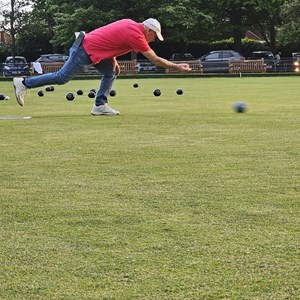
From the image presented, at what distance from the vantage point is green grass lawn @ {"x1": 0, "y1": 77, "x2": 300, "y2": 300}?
9.91ft

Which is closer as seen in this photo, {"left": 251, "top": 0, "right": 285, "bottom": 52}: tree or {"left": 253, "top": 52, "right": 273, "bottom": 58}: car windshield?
{"left": 251, "top": 0, "right": 285, "bottom": 52}: tree

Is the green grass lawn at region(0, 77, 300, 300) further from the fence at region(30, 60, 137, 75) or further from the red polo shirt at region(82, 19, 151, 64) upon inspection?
the fence at region(30, 60, 137, 75)

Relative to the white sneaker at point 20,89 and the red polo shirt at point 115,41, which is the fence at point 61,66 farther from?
the red polo shirt at point 115,41

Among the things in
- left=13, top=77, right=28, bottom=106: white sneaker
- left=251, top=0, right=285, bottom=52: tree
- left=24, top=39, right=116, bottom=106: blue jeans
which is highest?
left=251, top=0, right=285, bottom=52: tree

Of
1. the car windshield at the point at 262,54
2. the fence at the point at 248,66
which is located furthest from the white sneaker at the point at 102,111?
the car windshield at the point at 262,54

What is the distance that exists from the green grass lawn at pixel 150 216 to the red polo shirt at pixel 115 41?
7.35ft

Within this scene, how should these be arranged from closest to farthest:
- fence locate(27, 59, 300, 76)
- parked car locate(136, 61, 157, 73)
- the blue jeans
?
1. the blue jeans
2. fence locate(27, 59, 300, 76)
3. parked car locate(136, 61, 157, 73)

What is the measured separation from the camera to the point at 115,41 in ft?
33.8

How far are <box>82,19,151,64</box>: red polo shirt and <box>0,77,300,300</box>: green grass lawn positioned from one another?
2.24 metres

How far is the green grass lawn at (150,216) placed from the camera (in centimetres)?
302

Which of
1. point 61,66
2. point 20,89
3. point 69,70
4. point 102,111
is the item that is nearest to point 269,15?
point 61,66

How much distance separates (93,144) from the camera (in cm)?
753

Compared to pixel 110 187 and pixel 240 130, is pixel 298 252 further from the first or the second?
pixel 240 130

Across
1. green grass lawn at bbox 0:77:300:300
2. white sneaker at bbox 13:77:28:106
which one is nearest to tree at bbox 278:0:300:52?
white sneaker at bbox 13:77:28:106
